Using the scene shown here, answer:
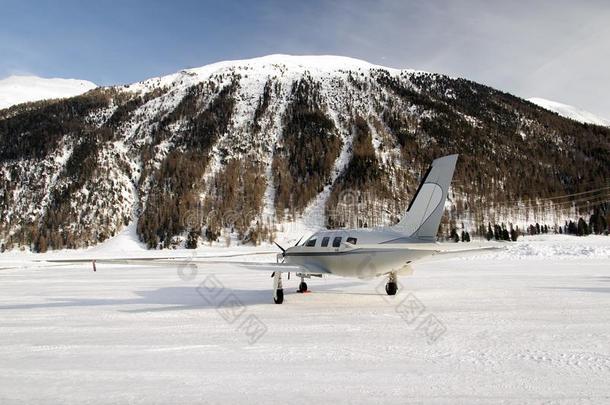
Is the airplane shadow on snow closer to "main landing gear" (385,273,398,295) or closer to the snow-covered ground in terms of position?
the snow-covered ground

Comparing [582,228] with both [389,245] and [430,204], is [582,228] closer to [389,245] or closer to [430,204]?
[430,204]

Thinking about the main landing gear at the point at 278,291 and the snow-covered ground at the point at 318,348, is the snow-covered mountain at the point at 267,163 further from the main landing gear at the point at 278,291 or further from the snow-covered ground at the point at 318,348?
the snow-covered ground at the point at 318,348

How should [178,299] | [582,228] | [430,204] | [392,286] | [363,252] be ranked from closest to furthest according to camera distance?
[363,252]
[430,204]
[392,286]
[178,299]
[582,228]

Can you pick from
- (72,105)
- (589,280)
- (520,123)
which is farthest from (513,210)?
(72,105)

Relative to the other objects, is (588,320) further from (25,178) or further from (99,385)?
(25,178)

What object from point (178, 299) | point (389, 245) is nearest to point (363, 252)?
A: point (389, 245)

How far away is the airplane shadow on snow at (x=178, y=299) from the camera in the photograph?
15575 mm

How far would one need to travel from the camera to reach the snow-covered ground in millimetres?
6250

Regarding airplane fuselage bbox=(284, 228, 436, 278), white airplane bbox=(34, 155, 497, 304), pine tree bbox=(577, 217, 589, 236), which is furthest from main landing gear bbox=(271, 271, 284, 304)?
pine tree bbox=(577, 217, 589, 236)

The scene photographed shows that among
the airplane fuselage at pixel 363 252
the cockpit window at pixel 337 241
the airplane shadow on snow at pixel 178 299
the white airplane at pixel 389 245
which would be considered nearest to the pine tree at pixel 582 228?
the airplane shadow on snow at pixel 178 299

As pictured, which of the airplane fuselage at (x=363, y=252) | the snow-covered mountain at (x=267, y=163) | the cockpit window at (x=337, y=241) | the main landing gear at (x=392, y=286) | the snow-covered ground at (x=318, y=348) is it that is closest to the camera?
the snow-covered ground at (x=318, y=348)

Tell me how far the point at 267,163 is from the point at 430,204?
13688 centimetres

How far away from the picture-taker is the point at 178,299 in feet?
56.7

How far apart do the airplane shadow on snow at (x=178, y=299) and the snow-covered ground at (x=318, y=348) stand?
0.16 m
